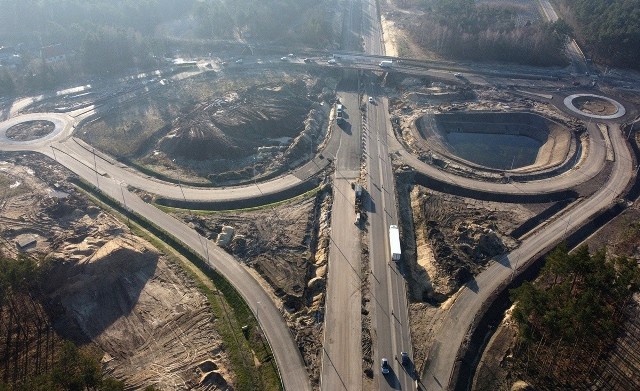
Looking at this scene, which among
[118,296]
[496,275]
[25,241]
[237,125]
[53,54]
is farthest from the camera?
[53,54]

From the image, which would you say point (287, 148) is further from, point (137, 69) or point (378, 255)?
point (137, 69)

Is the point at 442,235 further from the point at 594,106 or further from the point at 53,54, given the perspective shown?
the point at 53,54

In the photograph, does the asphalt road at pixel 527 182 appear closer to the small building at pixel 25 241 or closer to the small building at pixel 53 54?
the small building at pixel 25 241

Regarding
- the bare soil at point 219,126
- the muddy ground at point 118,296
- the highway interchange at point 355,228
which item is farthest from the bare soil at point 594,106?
the muddy ground at point 118,296

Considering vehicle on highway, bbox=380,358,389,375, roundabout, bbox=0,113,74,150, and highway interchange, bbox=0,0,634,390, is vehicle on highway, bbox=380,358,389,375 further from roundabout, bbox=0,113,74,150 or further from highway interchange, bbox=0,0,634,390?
roundabout, bbox=0,113,74,150

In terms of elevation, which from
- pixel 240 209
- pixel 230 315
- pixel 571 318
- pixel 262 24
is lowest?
pixel 230 315

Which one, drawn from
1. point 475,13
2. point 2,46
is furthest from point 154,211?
point 475,13

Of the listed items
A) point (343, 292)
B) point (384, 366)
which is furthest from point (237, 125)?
point (384, 366)
